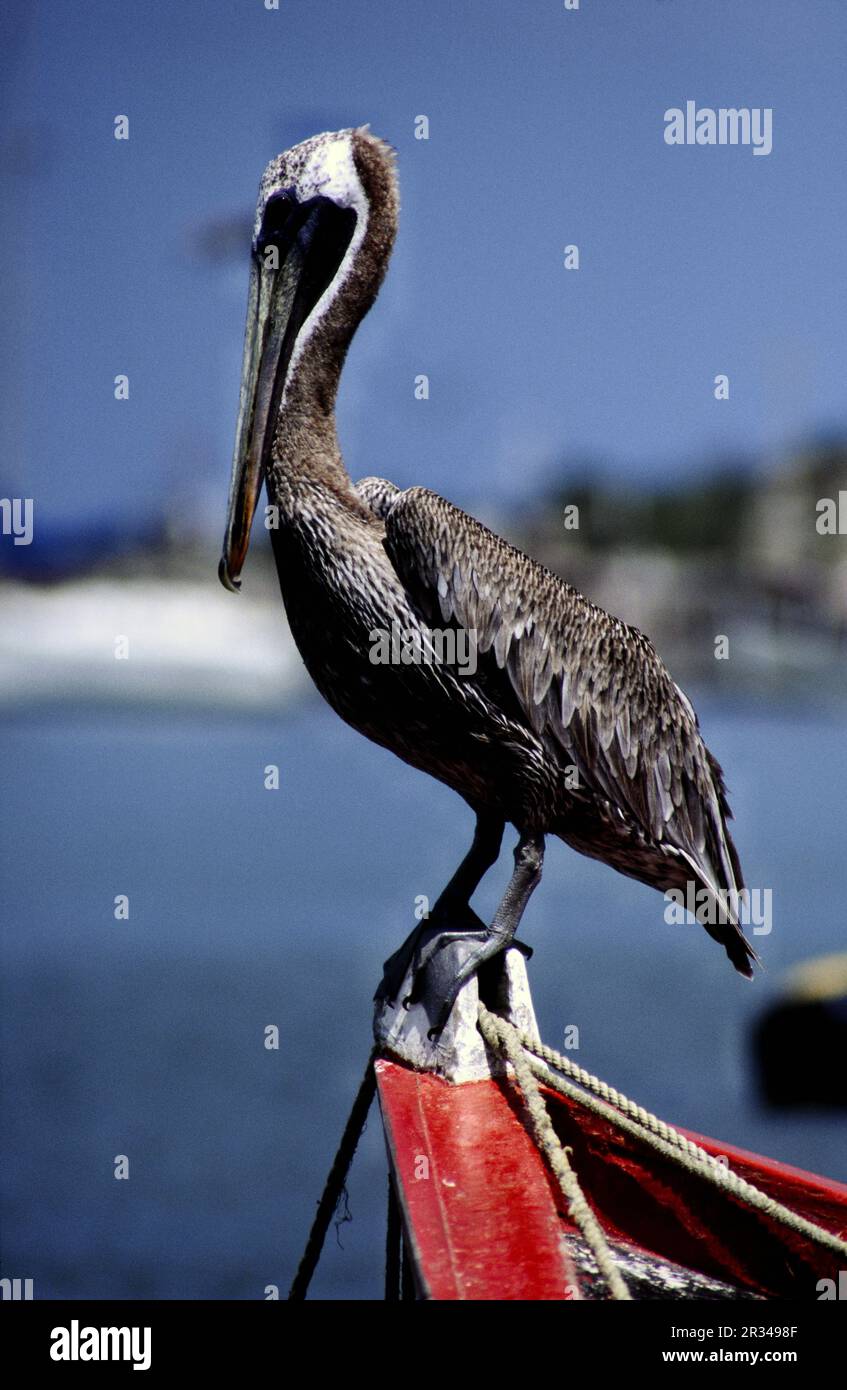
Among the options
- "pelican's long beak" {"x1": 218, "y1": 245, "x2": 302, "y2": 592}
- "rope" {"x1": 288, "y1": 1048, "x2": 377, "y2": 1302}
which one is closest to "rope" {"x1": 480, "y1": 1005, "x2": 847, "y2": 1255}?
"rope" {"x1": 288, "y1": 1048, "x2": 377, "y2": 1302}


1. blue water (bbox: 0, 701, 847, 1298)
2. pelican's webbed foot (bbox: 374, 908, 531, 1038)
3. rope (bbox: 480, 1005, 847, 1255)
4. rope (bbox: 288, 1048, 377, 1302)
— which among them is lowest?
blue water (bbox: 0, 701, 847, 1298)

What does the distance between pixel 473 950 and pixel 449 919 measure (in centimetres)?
20

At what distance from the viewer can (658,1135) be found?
317 cm

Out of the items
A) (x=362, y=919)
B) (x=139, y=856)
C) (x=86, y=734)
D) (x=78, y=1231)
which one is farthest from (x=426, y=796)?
(x=86, y=734)

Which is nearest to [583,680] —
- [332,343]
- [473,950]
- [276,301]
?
[473,950]

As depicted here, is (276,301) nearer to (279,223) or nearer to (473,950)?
(279,223)

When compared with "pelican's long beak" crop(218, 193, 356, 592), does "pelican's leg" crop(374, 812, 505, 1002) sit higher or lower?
lower

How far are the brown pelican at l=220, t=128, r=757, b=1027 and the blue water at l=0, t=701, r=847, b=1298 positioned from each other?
Answer: 27.2ft

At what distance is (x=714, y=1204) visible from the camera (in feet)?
11.1

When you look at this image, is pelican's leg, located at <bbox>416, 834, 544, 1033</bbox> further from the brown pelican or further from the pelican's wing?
the pelican's wing

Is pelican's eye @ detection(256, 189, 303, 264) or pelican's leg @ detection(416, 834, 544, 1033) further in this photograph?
pelican's eye @ detection(256, 189, 303, 264)

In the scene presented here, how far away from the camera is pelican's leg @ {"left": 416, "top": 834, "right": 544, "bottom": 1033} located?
11.3 ft

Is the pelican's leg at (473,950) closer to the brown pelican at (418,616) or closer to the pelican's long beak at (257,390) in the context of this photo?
the brown pelican at (418,616)

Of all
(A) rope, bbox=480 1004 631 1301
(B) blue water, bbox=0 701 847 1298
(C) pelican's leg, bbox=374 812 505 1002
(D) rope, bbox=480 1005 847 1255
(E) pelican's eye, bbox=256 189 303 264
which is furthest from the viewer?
(B) blue water, bbox=0 701 847 1298
